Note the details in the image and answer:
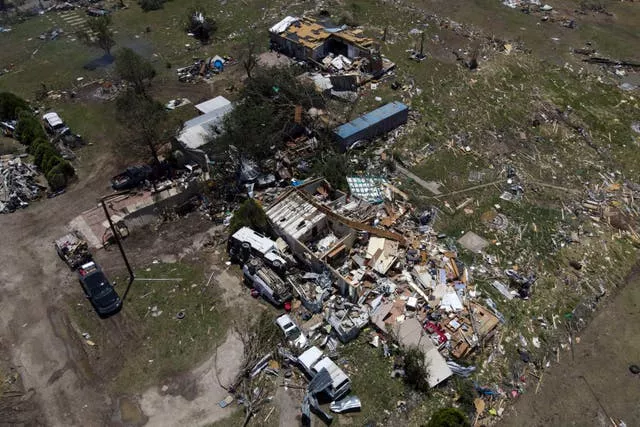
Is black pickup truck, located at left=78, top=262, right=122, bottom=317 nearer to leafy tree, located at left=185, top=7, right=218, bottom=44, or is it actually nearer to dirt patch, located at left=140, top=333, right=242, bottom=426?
dirt patch, located at left=140, top=333, right=242, bottom=426

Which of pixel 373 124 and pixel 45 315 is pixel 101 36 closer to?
pixel 373 124

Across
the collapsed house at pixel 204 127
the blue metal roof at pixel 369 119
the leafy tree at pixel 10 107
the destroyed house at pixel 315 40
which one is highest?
the destroyed house at pixel 315 40

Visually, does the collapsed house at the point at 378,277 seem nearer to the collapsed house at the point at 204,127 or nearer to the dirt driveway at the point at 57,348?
the dirt driveway at the point at 57,348

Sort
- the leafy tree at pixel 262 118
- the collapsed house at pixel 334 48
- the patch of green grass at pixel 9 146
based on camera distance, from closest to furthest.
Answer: the leafy tree at pixel 262 118
the patch of green grass at pixel 9 146
the collapsed house at pixel 334 48

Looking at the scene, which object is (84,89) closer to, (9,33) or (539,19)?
(9,33)

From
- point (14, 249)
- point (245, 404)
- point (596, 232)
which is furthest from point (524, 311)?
point (14, 249)

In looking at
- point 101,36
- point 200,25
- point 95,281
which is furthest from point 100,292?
point 200,25

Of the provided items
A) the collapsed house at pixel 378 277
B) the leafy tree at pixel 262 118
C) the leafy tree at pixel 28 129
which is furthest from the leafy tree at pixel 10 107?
the collapsed house at pixel 378 277
